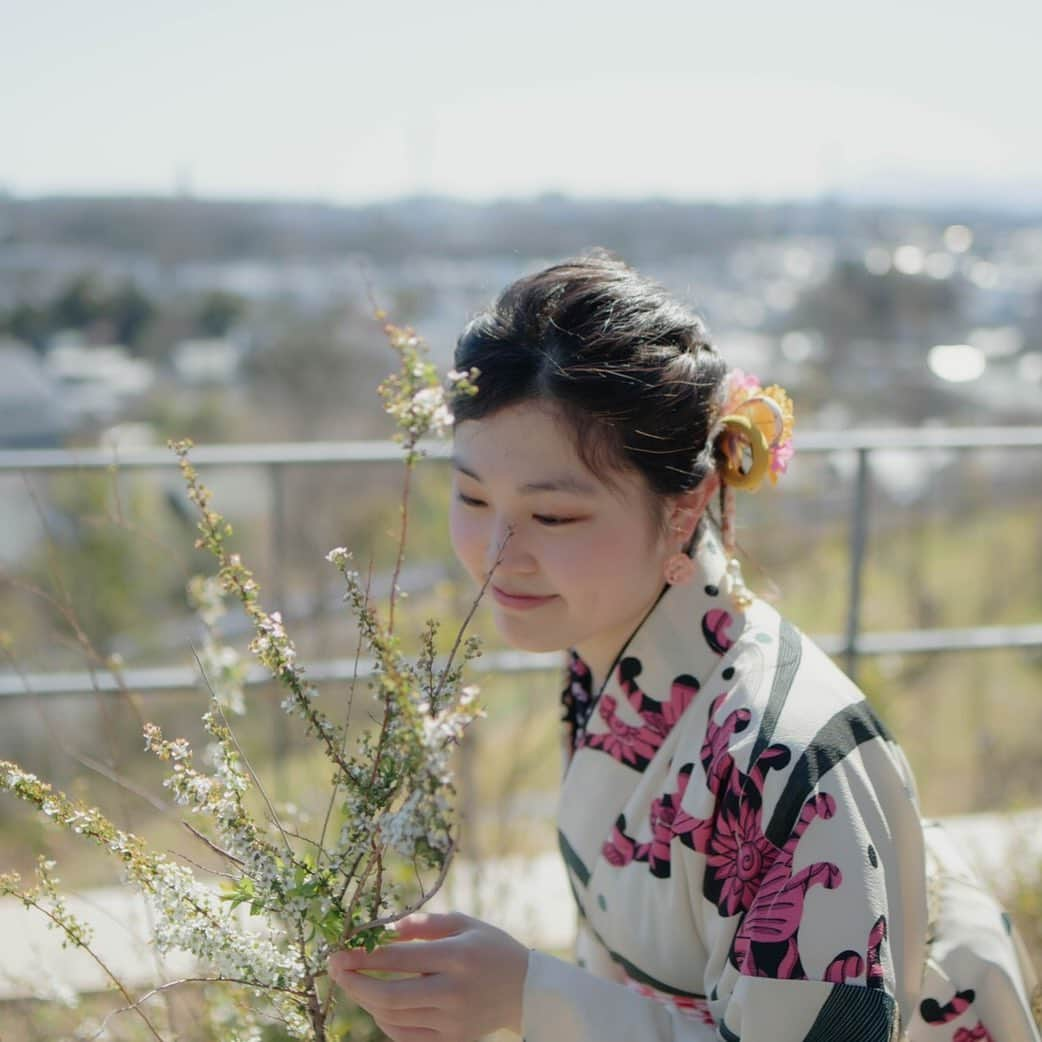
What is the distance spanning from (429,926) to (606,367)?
584 millimetres

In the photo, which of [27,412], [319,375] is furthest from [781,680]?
[319,375]

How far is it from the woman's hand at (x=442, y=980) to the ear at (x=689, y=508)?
1.58ft

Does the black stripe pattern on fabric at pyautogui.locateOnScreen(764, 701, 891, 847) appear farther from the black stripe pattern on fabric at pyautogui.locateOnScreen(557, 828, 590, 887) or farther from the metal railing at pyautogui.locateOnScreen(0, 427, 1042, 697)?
the metal railing at pyautogui.locateOnScreen(0, 427, 1042, 697)

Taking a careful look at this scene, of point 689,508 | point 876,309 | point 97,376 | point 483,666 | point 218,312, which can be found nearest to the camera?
point 689,508

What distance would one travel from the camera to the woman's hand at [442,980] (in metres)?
1.05

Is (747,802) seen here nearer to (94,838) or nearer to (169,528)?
(94,838)

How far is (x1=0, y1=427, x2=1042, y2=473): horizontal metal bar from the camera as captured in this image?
8.43ft

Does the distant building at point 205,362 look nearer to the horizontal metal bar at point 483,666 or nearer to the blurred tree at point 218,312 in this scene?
the blurred tree at point 218,312

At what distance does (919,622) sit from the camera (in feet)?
18.2

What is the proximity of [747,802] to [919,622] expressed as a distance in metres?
4.71

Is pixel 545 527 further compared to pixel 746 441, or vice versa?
pixel 746 441

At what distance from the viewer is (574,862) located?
1.42 meters

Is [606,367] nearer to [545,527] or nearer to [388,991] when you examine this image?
[545,527]

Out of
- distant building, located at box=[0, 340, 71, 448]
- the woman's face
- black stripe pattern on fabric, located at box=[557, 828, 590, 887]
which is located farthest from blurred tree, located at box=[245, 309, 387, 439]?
the woman's face
